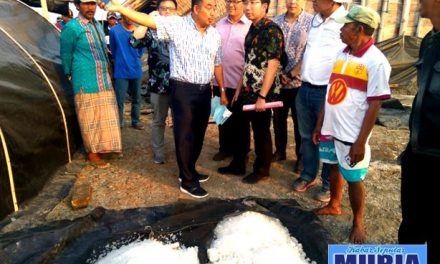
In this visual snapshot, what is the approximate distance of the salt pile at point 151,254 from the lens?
219 cm

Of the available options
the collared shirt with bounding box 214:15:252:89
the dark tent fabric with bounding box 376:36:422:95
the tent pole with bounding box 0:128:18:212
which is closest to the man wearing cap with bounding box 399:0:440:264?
the collared shirt with bounding box 214:15:252:89

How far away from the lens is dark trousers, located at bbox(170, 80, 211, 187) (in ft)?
10.2

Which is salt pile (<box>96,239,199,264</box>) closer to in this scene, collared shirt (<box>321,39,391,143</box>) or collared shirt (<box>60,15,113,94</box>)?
collared shirt (<box>321,39,391,143</box>)

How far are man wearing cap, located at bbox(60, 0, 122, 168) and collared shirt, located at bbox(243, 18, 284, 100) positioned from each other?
5.18ft

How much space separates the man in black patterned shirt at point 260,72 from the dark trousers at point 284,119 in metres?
0.50

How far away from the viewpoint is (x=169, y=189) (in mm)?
3498

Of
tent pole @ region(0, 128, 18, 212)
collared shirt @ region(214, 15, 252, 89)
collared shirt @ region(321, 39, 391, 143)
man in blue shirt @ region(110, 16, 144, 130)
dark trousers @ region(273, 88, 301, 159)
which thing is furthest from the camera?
man in blue shirt @ region(110, 16, 144, 130)

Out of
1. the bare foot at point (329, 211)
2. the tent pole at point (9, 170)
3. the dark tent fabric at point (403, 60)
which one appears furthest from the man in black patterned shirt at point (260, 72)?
the dark tent fabric at point (403, 60)

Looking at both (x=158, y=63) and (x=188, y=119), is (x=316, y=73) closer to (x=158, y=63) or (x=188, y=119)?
(x=188, y=119)

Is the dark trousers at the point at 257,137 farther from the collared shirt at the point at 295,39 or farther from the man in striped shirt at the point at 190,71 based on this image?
the collared shirt at the point at 295,39

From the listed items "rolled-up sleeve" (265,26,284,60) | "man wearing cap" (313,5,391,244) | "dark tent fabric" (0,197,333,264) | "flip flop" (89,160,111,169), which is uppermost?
"rolled-up sleeve" (265,26,284,60)

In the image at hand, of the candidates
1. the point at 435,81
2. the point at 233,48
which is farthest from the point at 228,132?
the point at 435,81

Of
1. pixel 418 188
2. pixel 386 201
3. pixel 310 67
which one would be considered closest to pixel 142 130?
pixel 310 67

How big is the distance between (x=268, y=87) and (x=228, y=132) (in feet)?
3.40
